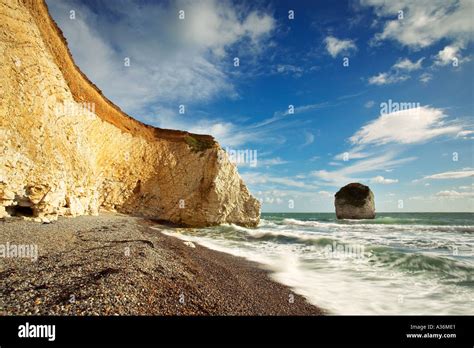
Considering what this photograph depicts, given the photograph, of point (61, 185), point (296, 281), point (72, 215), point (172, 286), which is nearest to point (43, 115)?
point (61, 185)

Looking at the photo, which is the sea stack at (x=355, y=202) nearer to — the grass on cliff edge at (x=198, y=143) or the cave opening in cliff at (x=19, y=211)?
the grass on cliff edge at (x=198, y=143)

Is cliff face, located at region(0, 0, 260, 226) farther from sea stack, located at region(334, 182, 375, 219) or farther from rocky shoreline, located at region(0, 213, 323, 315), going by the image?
sea stack, located at region(334, 182, 375, 219)

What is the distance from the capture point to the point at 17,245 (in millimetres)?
6453

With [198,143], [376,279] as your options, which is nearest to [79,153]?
[198,143]

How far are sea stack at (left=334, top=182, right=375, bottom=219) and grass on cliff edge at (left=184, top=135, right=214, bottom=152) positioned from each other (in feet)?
127

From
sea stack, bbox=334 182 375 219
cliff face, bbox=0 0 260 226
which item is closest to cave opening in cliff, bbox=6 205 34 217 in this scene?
cliff face, bbox=0 0 260 226

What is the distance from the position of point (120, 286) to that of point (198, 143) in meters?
27.6

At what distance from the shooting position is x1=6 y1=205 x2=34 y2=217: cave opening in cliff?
447 inches

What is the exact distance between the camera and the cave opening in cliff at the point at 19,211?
11366 millimetres

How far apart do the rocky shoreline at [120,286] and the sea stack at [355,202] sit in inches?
2114

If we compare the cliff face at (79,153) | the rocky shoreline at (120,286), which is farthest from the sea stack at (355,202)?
the rocky shoreline at (120,286)

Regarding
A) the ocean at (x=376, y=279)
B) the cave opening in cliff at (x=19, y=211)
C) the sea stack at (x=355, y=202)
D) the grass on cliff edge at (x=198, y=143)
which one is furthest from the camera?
the sea stack at (x=355, y=202)

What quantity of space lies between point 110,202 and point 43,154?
1258 centimetres

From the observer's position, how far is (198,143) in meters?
31.0
